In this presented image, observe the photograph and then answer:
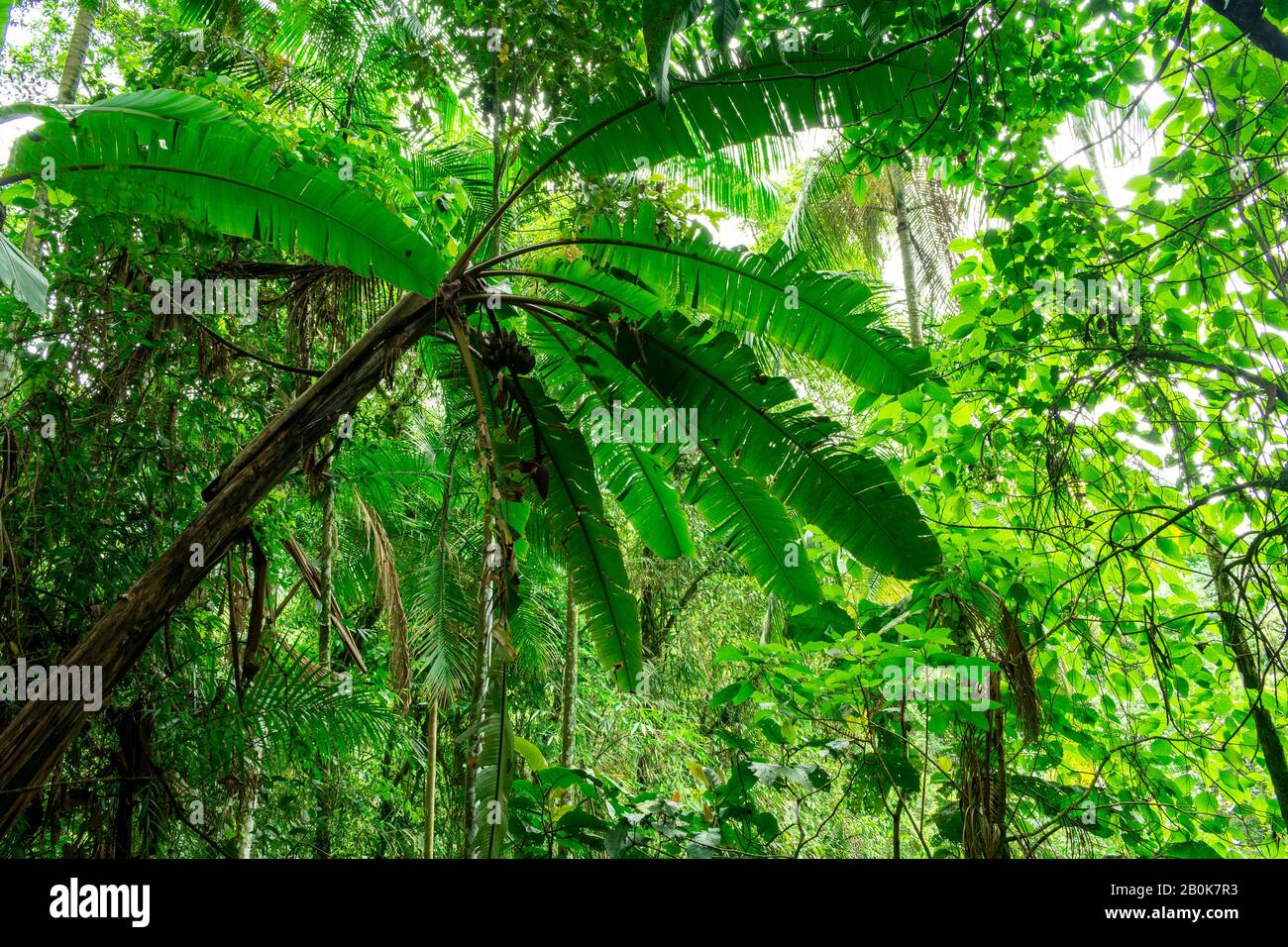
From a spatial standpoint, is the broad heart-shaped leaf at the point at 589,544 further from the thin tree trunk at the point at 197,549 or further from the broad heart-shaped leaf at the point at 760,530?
the thin tree trunk at the point at 197,549

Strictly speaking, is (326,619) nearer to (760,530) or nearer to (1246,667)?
(760,530)

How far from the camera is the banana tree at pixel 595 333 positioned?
289 cm

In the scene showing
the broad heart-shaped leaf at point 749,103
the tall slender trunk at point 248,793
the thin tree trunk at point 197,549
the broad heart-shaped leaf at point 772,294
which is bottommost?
the tall slender trunk at point 248,793

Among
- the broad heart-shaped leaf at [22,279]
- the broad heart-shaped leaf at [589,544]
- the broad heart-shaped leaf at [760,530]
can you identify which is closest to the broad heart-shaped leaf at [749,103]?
the broad heart-shaped leaf at [589,544]

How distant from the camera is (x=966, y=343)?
141 inches

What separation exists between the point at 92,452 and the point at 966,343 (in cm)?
414

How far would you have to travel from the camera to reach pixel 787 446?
3.95m

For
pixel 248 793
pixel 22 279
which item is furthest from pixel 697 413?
pixel 248 793

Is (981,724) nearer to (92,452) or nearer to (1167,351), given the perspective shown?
(1167,351)

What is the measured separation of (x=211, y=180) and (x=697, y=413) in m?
2.43

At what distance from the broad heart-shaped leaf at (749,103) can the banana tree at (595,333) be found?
0.01m

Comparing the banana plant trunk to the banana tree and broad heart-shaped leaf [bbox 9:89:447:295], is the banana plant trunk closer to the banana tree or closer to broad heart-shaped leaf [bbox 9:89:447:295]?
the banana tree

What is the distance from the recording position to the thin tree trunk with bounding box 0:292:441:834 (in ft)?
8.80
